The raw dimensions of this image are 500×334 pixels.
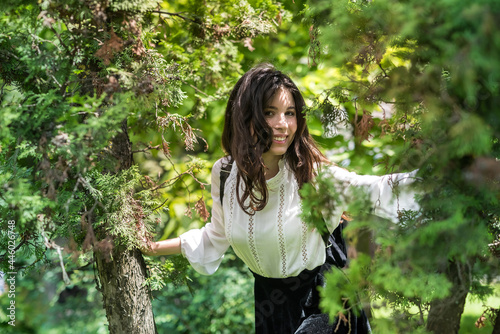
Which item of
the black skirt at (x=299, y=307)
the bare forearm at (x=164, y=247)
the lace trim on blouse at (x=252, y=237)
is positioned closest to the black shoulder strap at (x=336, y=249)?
the black skirt at (x=299, y=307)

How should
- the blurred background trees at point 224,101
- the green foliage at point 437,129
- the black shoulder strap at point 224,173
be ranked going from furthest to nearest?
the black shoulder strap at point 224,173, the blurred background trees at point 224,101, the green foliage at point 437,129

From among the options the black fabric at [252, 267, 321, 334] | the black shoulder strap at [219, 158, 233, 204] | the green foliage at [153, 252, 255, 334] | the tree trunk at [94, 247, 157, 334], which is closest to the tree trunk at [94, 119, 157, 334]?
the tree trunk at [94, 247, 157, 334]

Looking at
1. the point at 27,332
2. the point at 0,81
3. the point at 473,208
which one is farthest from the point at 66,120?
the point at 27,332

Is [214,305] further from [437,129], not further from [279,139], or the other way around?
[437,129]

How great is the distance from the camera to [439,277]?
4.28 feet

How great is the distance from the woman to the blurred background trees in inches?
8.3

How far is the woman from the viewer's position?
6.96ft

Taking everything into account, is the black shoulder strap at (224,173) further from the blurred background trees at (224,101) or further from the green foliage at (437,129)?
the green foliage at (437,129)

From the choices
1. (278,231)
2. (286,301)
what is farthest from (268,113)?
(286,301)

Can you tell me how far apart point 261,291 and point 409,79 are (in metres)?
1.40

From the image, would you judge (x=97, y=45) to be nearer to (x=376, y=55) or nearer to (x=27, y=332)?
(x=376, y=55)

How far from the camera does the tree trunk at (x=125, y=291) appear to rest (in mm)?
2139

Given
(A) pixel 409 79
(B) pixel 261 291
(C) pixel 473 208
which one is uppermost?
(A) pixel 409 79

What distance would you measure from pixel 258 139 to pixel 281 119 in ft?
0.45
